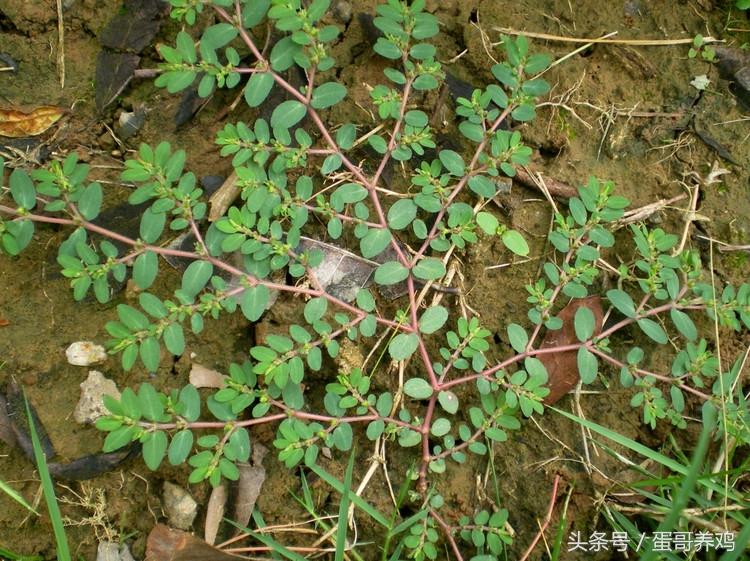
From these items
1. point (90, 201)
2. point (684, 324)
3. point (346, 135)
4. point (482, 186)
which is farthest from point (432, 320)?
point (90, 201)

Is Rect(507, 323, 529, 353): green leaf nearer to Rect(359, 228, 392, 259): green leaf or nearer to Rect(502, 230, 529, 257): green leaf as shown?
Rect(502, 230, 529, 257): green leaf

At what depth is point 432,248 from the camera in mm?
2830

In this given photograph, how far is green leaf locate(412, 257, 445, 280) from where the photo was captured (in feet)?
8.97

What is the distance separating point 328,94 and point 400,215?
0.59 m

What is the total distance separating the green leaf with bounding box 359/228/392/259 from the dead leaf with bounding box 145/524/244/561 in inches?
51.1

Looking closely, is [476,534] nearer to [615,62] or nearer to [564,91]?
[564,91]

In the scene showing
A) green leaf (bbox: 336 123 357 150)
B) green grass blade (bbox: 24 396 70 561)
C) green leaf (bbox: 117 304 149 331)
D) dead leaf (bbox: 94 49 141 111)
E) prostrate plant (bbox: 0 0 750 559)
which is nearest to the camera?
green grass blade (bbox: 24 396 70 561)

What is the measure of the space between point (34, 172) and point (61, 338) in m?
0.68

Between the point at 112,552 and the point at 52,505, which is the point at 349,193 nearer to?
the point at 52,505

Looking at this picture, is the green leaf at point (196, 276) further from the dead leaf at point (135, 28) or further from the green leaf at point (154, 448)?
the dead leaf at point (135, 28)

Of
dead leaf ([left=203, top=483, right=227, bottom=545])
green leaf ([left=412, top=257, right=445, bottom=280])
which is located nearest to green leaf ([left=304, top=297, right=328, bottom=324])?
green leaf ([left=412, top=257, right=445, bottom=280])

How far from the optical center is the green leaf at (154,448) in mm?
2426

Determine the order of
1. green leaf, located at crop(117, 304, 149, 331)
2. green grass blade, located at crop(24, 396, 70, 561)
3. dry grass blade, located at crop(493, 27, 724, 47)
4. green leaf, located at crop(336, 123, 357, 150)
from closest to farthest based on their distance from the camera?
green grass blade, located at crop(24, 396, 70, 561) → green leaf, located at crop(117, 304, 149, 331) → green leaf, located at crop(336, 123, 357, 150) → dry grass blade, located at crop(493, 27, 724, 47)

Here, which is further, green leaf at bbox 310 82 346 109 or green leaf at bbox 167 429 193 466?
green leaf at bbox 310 82 346 109
